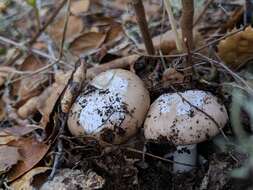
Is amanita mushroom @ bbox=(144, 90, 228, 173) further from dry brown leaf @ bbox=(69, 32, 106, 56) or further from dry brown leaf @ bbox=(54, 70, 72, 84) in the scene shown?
dry brown leaf @ bbox=(69, 32, 106, 56)

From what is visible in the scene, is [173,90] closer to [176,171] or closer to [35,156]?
[176,171]

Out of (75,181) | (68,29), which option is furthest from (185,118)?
(68,29)

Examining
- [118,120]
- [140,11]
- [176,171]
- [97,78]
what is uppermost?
[140,11]

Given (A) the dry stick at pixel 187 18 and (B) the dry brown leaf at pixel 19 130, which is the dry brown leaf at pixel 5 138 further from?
(A) the dry stick at pixel 187 18

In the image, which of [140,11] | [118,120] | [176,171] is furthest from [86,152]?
[140,11]

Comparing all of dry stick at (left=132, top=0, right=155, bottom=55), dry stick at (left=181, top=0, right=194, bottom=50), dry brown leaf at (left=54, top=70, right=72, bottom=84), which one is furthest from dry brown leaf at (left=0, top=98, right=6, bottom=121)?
dry stick at (left=181, top=0, right=194, bottom=50)

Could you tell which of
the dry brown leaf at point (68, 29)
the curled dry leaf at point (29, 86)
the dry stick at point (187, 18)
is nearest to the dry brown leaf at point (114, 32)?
the dry brown leaf at point (68, 29)
